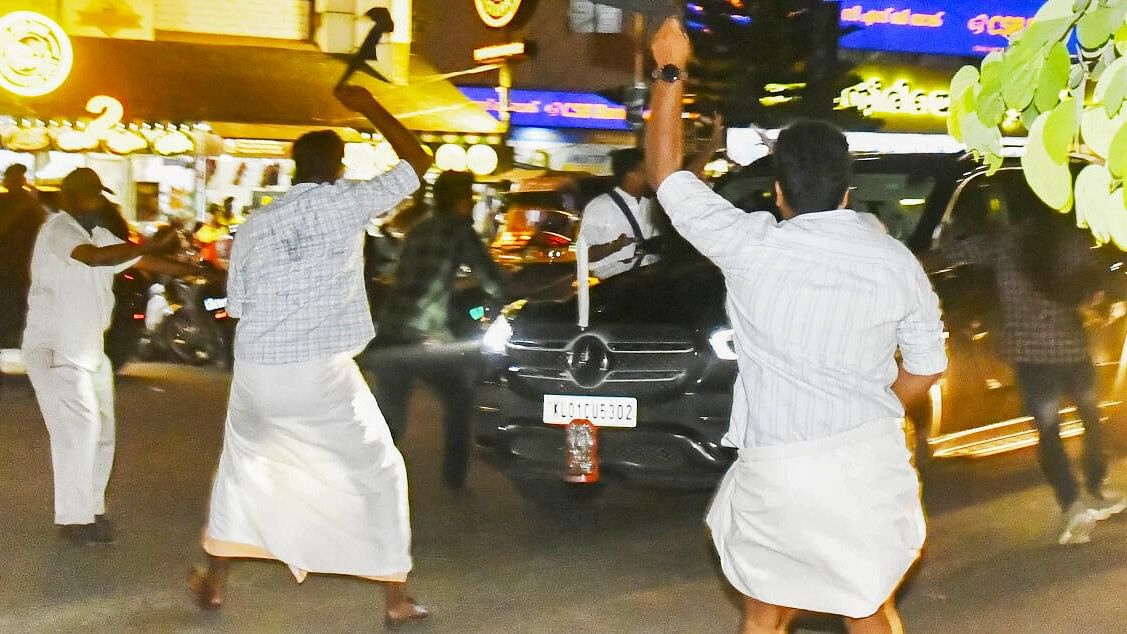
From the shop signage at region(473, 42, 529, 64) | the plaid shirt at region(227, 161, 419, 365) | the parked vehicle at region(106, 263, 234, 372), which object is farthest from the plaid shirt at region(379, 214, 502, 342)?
the shop signage at region(473, 42, 529, 64)

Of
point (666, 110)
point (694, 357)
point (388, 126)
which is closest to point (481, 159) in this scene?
point (694, 357)

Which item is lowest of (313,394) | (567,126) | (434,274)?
(313,394)

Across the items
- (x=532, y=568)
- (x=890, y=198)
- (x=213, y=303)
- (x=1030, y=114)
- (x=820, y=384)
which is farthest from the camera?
(x=213, y=303)

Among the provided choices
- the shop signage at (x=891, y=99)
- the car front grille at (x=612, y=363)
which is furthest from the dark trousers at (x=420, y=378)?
the shop signage at (x=891, y=99)

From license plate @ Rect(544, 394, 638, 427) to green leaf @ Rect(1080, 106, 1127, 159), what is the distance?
14.8 feet

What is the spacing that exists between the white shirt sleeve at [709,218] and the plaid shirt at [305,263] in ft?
5.57

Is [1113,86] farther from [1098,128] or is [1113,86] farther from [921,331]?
[921,331]

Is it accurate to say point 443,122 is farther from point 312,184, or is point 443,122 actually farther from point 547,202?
point 312,184

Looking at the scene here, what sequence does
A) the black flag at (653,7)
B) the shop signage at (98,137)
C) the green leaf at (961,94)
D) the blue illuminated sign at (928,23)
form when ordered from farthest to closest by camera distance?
the blue illuminated sign at (928,23)
the shop signage at (98,137)
the black flag at (653,7)
the green leaf at (961,94)

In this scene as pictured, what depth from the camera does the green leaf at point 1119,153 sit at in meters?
1.88

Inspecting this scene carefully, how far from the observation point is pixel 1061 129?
197 centimetres

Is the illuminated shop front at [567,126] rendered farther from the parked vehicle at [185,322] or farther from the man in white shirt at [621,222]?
the man in white shirt at [621,222]

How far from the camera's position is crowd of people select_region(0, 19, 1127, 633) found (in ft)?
11.2

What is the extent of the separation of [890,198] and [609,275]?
162cm
